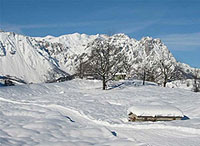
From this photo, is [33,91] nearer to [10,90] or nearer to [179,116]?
[10,90]

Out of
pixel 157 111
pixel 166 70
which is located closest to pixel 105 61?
pixel 157 111

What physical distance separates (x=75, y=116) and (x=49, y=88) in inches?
649

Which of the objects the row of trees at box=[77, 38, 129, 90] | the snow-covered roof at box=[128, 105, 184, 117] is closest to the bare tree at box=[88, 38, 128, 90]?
the row of trees at box=[77, 38, 129, 90]

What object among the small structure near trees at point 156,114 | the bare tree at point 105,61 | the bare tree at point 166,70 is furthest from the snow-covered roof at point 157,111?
the bare tree at point 166,70

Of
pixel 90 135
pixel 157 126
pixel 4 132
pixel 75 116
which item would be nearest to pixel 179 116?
pixel 157 126

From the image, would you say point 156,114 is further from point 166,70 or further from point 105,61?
point 166,70

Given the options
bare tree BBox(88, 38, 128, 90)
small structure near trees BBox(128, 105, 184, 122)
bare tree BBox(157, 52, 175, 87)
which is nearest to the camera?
small structure near trees BBox(128, 105, 184, 122)

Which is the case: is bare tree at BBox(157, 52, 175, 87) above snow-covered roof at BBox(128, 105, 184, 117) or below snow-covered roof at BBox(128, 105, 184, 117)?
above

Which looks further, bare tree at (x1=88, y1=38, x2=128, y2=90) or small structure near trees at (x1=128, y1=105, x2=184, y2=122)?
bare tree at (x1=88, y1=38, x2=128, y2=90)

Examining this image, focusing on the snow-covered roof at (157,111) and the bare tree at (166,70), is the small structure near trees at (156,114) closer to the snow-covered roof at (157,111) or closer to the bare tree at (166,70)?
the snow-covered roof at (157,111)

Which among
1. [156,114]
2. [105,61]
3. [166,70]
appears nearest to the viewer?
[156,114]

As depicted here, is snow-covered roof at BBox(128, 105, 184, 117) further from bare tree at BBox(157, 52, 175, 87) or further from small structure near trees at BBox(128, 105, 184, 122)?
bare tree at BBox(157, 52, 175, 87)

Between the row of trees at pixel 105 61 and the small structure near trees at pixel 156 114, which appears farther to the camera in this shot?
the row of trees at pixel 105 61

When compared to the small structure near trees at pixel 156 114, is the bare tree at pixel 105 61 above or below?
above
